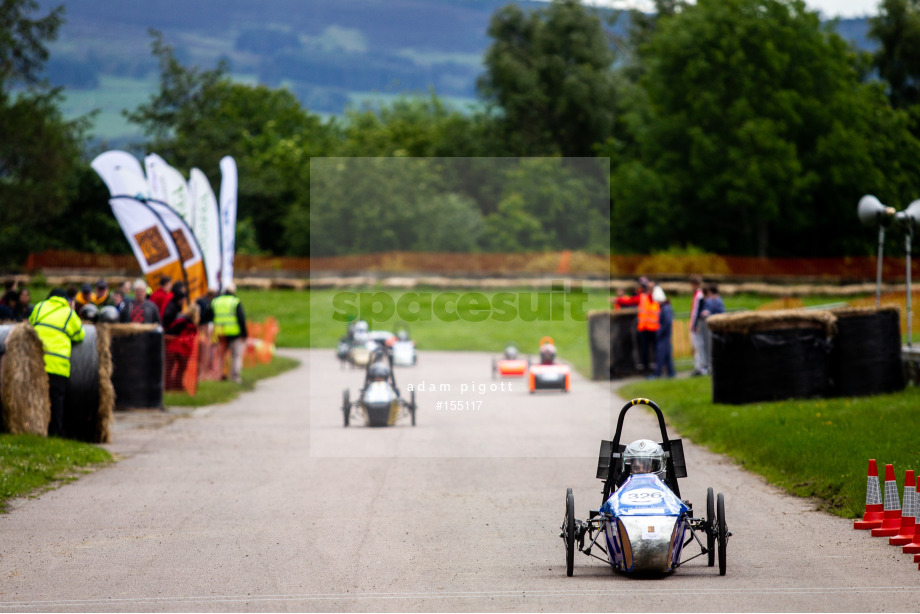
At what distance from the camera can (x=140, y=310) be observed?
21.6m

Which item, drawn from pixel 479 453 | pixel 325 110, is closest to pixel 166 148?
pixel 479 453

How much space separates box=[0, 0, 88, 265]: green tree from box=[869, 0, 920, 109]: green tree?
1865 inches

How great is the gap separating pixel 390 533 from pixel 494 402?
13.3 m

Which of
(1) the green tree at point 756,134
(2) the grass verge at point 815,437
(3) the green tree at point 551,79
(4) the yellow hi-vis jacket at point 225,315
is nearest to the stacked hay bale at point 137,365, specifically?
(4) the yellow hi-vis jacket at point 225,315

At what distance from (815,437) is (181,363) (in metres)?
14.1

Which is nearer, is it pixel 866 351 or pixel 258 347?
pixel 866 351

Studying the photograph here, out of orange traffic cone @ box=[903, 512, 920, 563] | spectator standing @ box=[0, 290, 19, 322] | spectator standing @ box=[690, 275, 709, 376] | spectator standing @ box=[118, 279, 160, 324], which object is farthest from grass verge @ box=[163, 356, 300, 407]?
orange traffic cone @ box=[903, 512, 920, 563]

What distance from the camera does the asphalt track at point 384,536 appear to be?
7578mm

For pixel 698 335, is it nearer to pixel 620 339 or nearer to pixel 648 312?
pixel 648 312

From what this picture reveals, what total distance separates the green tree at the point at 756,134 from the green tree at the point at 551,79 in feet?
47.5

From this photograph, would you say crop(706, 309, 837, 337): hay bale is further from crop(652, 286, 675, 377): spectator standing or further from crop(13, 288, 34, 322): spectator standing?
crop(13, 288, 34, 322): spectator standing

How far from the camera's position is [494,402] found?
23266mm

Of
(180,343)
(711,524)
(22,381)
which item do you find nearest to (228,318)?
(180,343)

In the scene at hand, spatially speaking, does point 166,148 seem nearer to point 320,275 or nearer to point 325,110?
point 320,275
